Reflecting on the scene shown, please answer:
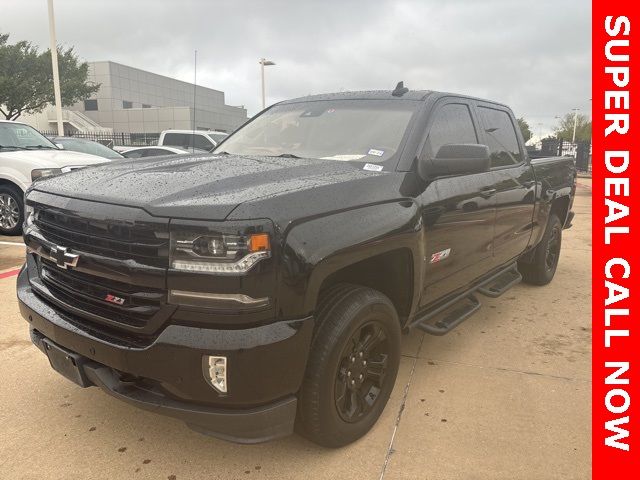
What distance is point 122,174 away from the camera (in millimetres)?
2561

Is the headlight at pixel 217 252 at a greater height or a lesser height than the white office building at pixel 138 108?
lesser

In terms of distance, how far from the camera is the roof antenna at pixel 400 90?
3529 mm

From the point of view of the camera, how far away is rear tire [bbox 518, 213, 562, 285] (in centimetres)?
534

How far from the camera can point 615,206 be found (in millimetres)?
3904

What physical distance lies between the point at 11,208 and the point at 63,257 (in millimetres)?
6200

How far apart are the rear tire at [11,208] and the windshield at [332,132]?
505cm

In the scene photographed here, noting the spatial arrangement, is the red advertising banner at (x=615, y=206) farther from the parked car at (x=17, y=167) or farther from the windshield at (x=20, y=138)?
the windshield at (x=20, y=138)

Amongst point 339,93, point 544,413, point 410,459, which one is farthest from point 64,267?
point 544,413

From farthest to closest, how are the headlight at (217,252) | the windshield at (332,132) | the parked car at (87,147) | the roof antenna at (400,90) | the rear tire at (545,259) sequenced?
the parked car at (87,147)
the rear tire at (545,259)
the roof antenna at (400,90)
the windshield at (332,132)
the headlight at (217,252)

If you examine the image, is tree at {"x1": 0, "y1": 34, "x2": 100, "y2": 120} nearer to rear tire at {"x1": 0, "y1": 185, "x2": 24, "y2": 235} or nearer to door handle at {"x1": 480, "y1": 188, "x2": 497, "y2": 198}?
rear tire at {"x1": 0, "y1": 185, "x2": 24, "y2": 235}

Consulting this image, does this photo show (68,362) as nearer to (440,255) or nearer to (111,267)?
(111,267)

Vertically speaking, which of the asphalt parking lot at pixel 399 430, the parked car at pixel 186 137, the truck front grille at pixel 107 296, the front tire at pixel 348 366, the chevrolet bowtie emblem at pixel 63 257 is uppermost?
the parked car at pixel 186 137

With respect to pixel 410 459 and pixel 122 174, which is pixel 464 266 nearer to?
pixel 410 459

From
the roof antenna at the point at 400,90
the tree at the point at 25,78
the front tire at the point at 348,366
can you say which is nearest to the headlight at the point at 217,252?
the front tire at the point at 348,366
